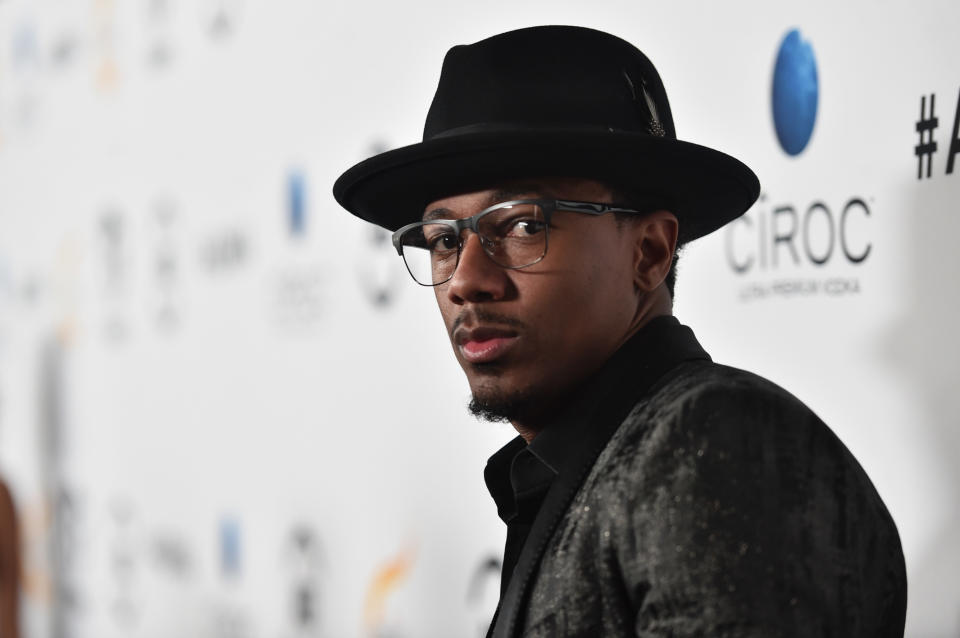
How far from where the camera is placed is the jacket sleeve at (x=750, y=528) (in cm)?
73

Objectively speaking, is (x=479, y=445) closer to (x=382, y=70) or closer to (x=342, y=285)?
(x=342, y=285)

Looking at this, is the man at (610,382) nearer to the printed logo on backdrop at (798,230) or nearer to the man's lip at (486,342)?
the man's lip at (486,342)

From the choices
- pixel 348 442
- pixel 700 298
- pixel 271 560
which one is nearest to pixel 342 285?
pixel 348 442

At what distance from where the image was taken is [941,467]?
128 centimetres

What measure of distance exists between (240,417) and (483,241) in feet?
5.57

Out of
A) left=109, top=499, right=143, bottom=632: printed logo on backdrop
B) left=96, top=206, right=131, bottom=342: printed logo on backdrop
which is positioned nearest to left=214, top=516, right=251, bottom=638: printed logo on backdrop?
left=109, top=499, right=143, bottom=632: printed logo on backdrop

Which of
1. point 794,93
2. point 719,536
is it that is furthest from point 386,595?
point 719,536

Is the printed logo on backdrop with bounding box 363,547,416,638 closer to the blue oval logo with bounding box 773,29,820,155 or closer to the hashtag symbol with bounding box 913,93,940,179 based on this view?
the blue oval logo with bounding box 773,29,820,155

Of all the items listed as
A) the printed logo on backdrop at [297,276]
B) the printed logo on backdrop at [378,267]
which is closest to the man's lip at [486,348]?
the printed logo on backdrop at [378,267]

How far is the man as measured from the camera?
0.75 meters

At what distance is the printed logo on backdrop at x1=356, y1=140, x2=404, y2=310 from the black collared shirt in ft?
3.81

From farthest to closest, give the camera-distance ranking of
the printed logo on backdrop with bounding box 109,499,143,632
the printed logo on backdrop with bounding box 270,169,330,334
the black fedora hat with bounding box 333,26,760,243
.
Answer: the printed logo on backdrop with bounding box 109,499,143,632
the printed logo on backdrop with bounding box 270,169,330,334
the black fedora hat with bounding box 333,26,760,243

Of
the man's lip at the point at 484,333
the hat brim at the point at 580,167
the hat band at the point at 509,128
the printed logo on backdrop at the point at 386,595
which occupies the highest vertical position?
the hat band at the point at 509,128

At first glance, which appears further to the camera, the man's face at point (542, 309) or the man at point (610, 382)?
the man's face at point (542, 309)
